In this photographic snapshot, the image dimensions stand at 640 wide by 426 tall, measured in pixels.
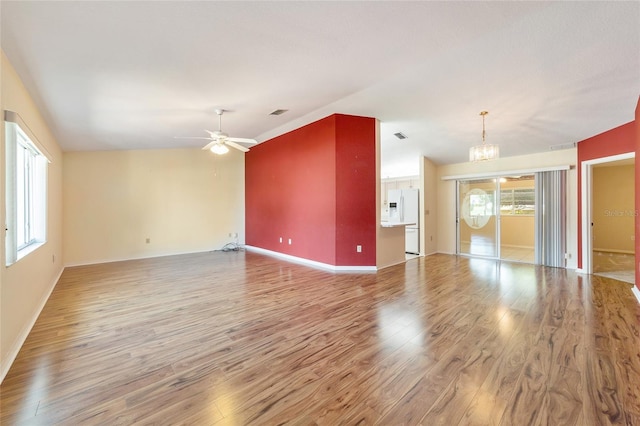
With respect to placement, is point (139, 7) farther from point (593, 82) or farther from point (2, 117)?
point (593, 82)

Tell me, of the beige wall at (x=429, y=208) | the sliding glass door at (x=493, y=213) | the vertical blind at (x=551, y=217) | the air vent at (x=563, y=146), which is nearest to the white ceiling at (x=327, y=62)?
the air vent at (x=563, y=146)

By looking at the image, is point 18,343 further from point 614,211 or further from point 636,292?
point 614,211

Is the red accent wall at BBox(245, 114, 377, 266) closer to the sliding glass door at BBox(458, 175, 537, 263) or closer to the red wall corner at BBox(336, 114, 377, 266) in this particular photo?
the red wall corner at BBox(336, 114, 377, 266)

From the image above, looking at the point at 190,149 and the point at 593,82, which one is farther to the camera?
the point at 190,149

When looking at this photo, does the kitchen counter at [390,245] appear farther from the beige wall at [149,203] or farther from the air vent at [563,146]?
the beige wall at [149,203]

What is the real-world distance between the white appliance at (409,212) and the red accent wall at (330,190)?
7.85ft

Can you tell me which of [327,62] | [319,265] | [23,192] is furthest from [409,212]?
[23,192]

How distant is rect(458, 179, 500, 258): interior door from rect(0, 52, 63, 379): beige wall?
7.64 meters

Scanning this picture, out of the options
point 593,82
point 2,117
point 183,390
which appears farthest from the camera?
point 593,82

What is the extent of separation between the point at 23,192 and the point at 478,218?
8247 mm

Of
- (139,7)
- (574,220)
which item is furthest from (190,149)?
(574,220)

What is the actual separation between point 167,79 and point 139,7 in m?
1.16

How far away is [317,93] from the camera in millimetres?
3754

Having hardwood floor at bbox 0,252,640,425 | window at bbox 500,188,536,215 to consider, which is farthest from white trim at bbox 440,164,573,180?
hardwood floor at bbox 0,252,640,425
